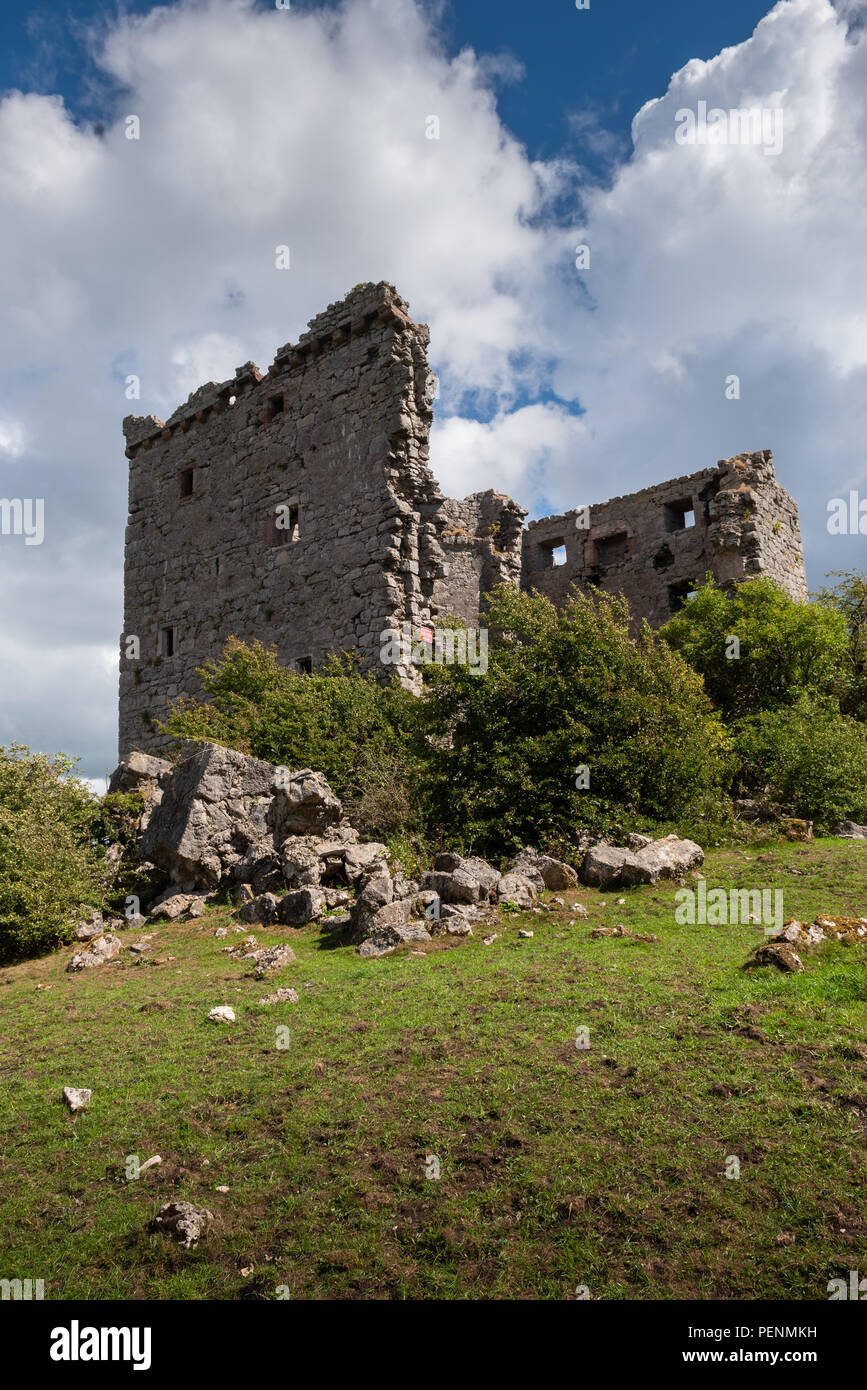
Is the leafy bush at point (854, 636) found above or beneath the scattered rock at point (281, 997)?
above

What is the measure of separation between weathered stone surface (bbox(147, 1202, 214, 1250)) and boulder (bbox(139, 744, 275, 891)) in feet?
24.2

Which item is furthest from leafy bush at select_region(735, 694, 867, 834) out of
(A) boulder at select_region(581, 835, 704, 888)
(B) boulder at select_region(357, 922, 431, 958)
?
(B) boulder at select_region(357, 922, 431, 958)

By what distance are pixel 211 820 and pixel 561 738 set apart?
4866 mm

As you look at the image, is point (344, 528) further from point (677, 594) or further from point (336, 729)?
point (677, 594)

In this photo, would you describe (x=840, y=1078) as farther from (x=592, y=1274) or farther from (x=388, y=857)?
(x=388, y=857)

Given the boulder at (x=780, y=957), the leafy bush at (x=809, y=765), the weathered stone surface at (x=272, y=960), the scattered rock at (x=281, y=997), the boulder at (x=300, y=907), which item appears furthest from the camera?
the leafy bush at (x=809, y=765)

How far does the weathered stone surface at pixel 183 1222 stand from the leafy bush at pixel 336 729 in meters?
7.43

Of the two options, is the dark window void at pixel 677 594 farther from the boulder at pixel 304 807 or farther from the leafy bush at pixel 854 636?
the boulder at pixel 304 807

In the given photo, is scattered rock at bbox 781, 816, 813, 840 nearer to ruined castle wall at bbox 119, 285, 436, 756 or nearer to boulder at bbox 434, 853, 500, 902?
boulder at bbox 434, 853, 500, 902

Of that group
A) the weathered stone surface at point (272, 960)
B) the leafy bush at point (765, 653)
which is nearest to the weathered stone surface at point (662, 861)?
the weathered stone surface at point (272, 960)

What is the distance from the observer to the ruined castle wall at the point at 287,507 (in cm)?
1684

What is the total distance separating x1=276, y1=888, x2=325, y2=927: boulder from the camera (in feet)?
32.7

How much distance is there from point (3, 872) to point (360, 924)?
4687mm

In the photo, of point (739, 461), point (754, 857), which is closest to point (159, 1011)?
point (754, 857)
